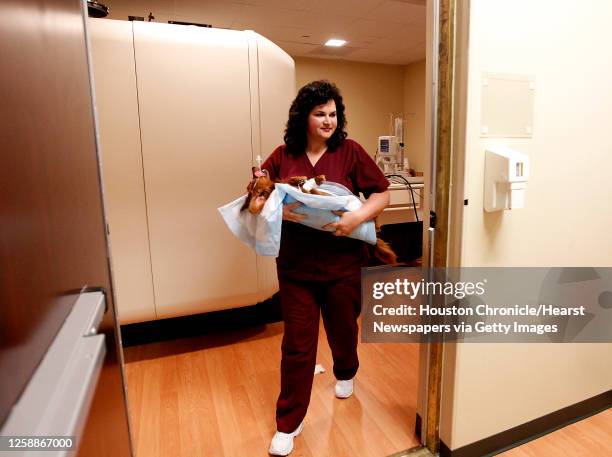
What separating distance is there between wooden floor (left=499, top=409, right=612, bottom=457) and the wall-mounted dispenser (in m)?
1.02

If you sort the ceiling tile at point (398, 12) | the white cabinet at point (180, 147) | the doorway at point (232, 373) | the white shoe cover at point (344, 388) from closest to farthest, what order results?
the doorway at point (232, 373)
the white shoe cover at point (344, 388)
the white cabinet at point (180, 147)
the ceiling tile at point (398, 12)

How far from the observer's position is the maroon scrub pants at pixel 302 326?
162 cm

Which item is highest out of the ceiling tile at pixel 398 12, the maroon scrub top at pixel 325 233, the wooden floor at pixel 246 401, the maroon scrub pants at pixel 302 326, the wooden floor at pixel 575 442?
the ceiling tile at pixel 398 12

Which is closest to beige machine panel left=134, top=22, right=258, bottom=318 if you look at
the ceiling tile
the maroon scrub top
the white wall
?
the maroon scrub top

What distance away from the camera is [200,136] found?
2.27m

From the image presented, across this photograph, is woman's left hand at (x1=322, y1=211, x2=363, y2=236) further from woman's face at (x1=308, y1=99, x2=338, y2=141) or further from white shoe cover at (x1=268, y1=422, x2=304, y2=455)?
white shoe cover at (x1=268, y1=422, x2=304, y2=455)

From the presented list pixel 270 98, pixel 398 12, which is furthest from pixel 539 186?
pixel 398 12

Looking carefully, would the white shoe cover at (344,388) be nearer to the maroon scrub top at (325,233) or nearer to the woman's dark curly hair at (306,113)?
the maroon scrub top at (325,233)

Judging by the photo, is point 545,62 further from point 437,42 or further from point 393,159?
point 393,159

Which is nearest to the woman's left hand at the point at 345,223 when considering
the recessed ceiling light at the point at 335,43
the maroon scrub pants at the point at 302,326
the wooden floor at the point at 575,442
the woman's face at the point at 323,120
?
→ the maroon scrub pants at the point at 302,326

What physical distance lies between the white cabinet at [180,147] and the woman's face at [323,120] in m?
0.82

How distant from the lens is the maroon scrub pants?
5.32ft

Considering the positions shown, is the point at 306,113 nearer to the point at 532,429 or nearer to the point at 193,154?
the point at 193,154

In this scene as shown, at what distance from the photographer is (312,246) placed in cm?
164
